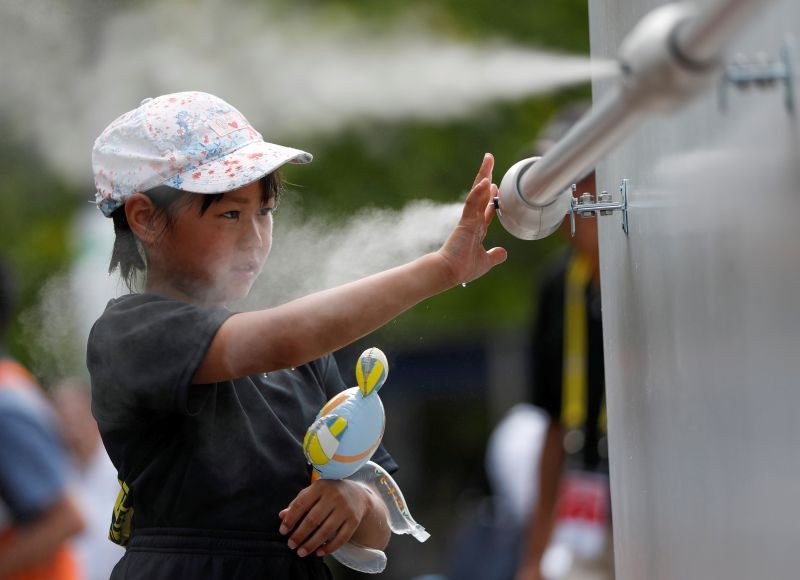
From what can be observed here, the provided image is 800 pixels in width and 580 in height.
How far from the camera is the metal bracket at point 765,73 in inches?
49.5

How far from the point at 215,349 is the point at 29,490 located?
1753mm

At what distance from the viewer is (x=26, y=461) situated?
11.0ft

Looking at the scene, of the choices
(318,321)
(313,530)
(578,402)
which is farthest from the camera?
(578,402)

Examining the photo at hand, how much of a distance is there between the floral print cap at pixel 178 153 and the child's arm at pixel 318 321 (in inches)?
9.7

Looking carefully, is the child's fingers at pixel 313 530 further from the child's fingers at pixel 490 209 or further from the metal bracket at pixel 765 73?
the metal bracket at pixel 765 73

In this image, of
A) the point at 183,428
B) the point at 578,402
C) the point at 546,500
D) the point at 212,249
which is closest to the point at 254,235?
the point at 212,249

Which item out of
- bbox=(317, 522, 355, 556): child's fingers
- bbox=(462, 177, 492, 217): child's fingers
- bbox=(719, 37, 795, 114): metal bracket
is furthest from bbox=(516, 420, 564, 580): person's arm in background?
bbox=(719, 37, 795, 114): metal bracket

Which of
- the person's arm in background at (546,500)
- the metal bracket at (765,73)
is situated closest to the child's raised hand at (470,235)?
the metal bracket at (765,73)

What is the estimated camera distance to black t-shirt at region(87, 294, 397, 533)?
1.88 metres

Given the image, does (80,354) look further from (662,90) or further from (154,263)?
(662,90)

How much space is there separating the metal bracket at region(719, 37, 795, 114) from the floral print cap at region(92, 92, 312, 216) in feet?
2.86

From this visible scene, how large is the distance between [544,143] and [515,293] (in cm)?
501

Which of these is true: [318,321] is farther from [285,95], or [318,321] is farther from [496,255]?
[285,95]

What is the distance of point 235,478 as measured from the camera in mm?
1945
